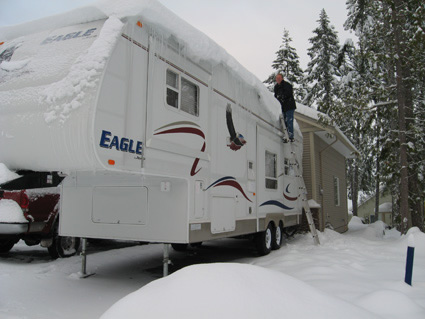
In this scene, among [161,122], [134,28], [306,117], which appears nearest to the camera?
[134,28]

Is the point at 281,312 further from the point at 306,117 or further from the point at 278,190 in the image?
the point at 306,117

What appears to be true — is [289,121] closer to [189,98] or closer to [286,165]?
[286,165]

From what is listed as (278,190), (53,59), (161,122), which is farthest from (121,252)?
(53,59)

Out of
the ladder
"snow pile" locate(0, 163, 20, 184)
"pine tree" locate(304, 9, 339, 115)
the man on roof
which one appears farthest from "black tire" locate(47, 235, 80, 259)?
"pine tree" locate(304, 9, 339, 115)

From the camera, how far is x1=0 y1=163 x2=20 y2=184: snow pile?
374 cm

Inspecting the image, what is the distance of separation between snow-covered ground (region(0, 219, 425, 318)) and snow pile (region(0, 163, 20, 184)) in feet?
4.46

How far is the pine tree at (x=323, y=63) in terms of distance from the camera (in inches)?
952

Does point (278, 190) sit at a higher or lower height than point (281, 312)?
higher

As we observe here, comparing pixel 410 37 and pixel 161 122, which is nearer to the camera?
pixel 161 122

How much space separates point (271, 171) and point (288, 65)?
20312mm

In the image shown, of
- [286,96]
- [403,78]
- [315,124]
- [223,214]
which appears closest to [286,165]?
[286,96]

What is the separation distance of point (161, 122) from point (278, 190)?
14.9 feet

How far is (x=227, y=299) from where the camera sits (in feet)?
7.75

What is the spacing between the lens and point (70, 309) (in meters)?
4.00
